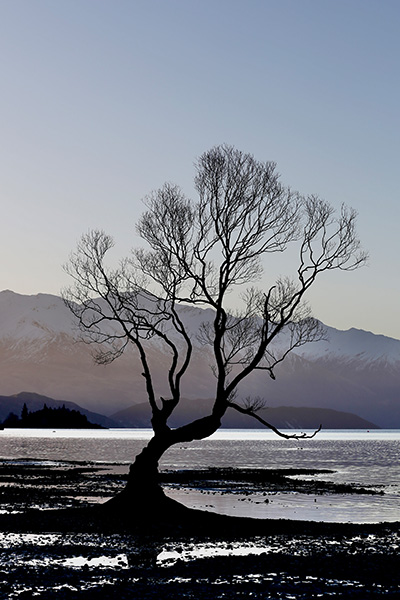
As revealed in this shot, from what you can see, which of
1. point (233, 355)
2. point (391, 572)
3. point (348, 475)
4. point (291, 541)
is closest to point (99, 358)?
point (233, 355)

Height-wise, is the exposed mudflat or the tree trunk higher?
the tree trunk

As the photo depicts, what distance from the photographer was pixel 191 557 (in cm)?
3098

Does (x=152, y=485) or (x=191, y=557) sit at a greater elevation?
(x=152, y=485)

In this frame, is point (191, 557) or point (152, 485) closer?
point (191, 557)

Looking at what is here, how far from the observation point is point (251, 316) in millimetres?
46062

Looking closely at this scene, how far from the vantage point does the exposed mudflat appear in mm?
24328

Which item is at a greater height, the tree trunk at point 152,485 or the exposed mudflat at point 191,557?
the tree trunk at point 152,485

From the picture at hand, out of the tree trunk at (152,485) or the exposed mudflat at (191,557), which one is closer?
the exposed mudflat at (191,557)

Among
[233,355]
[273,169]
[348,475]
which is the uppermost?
[273,169]

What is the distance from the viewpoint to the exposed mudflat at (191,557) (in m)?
24.3

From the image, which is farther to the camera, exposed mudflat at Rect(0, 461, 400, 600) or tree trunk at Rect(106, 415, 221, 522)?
tree trunk at Rect(106, 415, 221, 522)

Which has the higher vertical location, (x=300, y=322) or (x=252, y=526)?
(x=300, y=322)

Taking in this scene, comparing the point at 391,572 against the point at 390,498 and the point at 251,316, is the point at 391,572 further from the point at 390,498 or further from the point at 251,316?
the point at 390,498

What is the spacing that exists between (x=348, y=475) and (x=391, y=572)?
8182 centimetres
